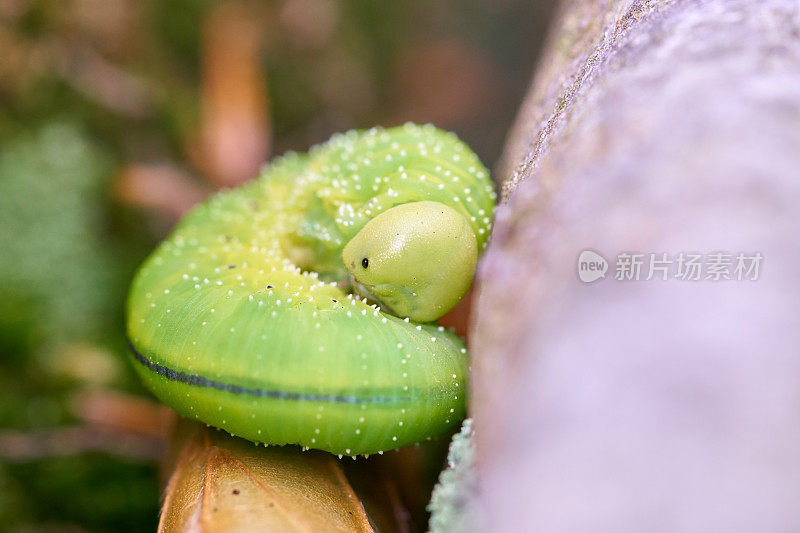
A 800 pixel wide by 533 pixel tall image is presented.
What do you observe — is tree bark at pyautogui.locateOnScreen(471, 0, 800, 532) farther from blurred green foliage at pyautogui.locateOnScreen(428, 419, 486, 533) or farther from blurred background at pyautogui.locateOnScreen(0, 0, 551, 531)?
blurred background at pyautogui.locateOnScreen(0, 0, 551, 531)

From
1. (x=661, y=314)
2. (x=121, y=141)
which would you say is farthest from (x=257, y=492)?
Answer: (x=121, y=141)

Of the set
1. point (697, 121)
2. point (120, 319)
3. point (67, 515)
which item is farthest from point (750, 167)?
point (120, 319)

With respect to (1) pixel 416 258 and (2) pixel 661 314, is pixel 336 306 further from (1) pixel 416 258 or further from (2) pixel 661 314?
(2) pixel 661 314

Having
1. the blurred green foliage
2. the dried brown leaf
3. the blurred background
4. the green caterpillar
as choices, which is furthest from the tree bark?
the blurred background

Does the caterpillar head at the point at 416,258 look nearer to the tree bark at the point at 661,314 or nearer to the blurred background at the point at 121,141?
the tree bark at the point at 661,314

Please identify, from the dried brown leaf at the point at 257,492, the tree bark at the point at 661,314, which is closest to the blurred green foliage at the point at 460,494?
the tree bark at the point at 661,314

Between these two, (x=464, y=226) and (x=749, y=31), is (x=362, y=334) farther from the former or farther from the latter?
(x=749, y=31)
